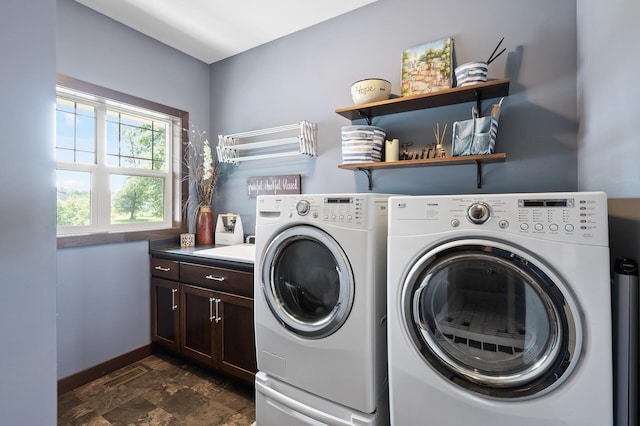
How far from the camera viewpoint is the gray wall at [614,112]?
3.03 ft

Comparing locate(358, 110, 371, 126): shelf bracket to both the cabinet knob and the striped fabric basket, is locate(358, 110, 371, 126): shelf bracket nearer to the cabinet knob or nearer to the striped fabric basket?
the striped fabric basket

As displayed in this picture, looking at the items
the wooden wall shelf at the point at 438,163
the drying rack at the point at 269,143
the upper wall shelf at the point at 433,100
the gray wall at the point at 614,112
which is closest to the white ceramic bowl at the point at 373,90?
the upper wall shelf at the point at 433,100

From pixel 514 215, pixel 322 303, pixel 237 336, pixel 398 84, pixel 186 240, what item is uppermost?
pixel 398 84

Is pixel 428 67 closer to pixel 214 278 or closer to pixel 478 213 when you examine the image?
pixel 478 213

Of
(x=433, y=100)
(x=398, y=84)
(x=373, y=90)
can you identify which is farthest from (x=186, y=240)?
(x=433, y=100)

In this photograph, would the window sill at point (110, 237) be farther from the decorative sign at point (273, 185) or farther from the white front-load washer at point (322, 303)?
the white front-load washer at point (322, 303)

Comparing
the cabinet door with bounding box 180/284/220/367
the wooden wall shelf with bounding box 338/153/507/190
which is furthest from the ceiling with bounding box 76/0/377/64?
the cabinet door with bounding box 180/284/220/367

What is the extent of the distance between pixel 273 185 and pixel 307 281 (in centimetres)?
124

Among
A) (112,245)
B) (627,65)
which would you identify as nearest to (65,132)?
(112,245)

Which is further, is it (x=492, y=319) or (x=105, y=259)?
(x=105, y=259)

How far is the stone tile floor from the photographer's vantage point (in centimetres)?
178

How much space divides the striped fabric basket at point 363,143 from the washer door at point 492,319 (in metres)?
0.98

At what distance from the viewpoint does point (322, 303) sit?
4.96ft

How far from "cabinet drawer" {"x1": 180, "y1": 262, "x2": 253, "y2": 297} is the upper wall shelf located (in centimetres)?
129
